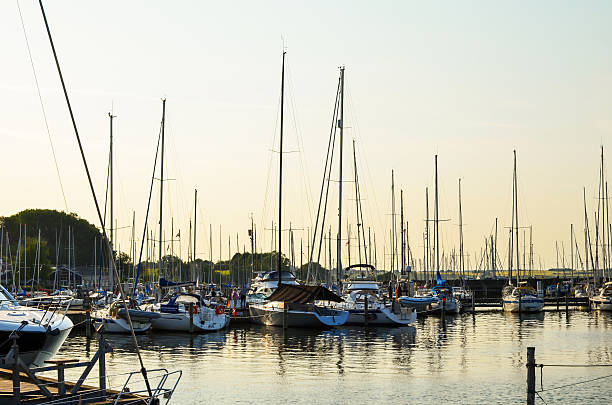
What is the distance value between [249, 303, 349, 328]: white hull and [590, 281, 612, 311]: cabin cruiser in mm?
34983

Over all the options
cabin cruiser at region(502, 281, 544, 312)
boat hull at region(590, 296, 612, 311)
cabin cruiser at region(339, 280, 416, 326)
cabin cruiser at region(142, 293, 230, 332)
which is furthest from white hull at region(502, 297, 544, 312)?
cabin cruiser at region(142, 293, 230, 332)

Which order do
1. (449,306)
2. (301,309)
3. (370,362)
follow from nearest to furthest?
(370,362) < (301,309) < (449,306)

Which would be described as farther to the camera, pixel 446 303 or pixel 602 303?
pixel 602 303

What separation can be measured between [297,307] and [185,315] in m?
7.76

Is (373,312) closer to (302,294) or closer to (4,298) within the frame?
(302,294)

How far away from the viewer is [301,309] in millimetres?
59375

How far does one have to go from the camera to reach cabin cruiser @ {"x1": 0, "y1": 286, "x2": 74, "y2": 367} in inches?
953

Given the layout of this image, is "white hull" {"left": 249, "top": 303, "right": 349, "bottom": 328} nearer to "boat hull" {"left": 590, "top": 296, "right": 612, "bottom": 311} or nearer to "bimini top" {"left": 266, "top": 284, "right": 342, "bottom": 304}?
"bimini top" {"left": 266, "top": 284, "right": 342, "bottom": 304}

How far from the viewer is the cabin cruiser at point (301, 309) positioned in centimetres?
Answer: 5794

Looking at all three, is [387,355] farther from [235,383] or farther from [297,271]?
[297,271]

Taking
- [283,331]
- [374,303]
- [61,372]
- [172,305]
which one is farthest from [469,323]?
[61,372]

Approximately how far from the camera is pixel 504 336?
57.0 m

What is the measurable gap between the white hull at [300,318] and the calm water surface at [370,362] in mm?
697

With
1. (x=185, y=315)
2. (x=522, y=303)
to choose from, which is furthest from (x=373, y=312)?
(x=522, y=303)
